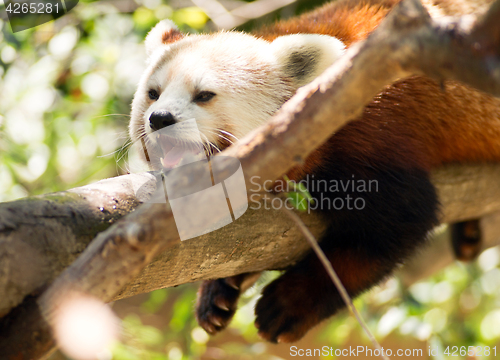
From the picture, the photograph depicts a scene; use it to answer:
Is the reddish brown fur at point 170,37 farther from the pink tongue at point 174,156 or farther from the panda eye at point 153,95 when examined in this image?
the pink tongue at point 174,156

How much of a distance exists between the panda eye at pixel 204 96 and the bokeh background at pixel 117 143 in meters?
1.22

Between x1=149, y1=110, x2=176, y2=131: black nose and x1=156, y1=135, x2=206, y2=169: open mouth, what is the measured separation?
62mm

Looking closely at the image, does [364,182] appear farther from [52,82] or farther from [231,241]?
[52,82]

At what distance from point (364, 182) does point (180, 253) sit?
1.06m

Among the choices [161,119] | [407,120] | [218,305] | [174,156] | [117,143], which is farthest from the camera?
[117,143]

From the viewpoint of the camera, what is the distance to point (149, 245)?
95 centimetres

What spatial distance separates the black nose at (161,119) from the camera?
200 cm

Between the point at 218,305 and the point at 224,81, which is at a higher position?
the point at 224,81

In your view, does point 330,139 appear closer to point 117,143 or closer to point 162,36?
point 162,36

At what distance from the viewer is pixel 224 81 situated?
2240mm

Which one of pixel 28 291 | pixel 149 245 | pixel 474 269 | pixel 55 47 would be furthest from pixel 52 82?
pixel 474 269

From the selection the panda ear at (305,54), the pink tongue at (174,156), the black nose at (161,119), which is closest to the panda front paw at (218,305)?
the pink tongue at (174,156)

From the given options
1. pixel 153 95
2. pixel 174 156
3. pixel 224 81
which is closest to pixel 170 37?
pixel 153 95

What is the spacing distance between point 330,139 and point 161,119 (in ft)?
2.83
